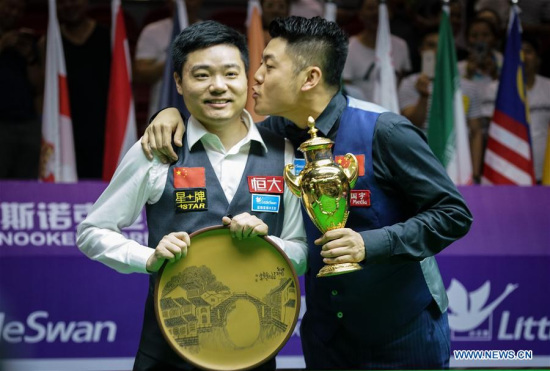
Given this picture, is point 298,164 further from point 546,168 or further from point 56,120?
point 546,168

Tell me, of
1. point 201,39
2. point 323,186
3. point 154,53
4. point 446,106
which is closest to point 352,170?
point 323,186

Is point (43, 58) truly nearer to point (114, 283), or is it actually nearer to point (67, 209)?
point (67, 209)

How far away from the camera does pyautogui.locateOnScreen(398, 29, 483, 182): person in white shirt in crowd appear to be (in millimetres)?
6105

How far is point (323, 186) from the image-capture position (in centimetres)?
272

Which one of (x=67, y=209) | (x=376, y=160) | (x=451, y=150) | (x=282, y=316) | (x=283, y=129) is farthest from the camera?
(x=451, y=150)

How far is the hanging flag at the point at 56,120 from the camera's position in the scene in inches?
229

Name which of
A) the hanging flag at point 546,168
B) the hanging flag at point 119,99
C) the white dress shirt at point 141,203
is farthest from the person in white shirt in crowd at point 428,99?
the white dress shirt at point 141,203

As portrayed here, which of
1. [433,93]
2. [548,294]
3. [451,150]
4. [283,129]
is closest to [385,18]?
[433,93]

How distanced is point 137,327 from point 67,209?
82cm

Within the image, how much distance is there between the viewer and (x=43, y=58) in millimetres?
6117

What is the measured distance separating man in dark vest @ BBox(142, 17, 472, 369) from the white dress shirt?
0.06 m

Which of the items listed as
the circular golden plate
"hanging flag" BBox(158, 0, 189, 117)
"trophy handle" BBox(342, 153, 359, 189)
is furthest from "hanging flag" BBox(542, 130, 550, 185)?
the circular golden plate

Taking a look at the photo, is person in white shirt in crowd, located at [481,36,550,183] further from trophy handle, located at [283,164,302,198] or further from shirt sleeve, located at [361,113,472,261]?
trophy handle, located at [283,164,302,198]

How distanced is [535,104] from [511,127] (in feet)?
1.70
